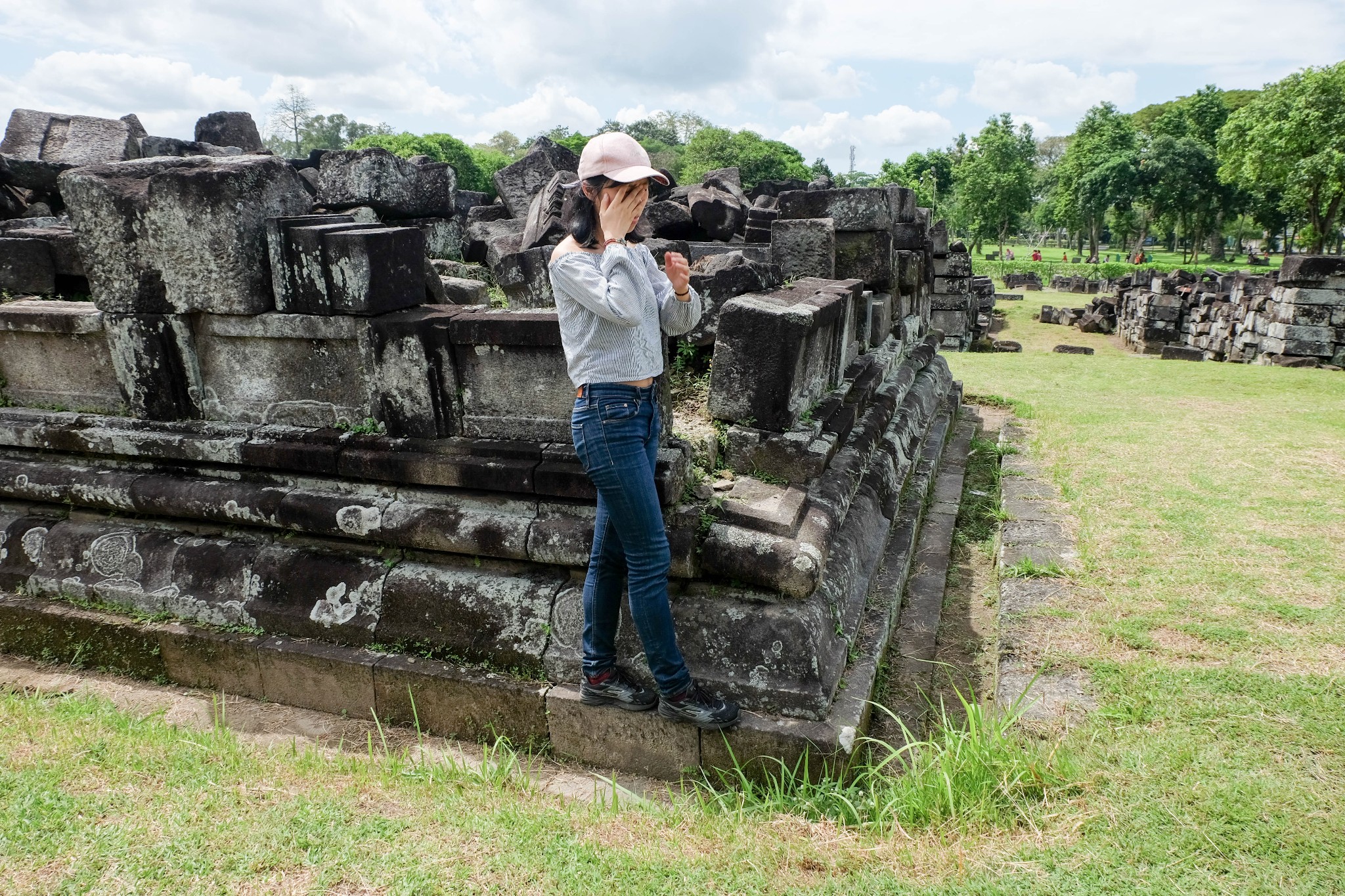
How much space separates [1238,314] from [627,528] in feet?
51.2

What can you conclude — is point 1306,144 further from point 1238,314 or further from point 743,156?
point 743,156

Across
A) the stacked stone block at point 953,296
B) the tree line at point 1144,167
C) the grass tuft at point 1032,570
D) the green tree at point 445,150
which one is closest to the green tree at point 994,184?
the tree line at point 1144,167

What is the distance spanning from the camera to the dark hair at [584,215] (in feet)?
8.03

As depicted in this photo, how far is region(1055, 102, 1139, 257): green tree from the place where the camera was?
45.0 meters

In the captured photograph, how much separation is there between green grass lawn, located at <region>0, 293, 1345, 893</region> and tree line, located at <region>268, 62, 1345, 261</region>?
3254 centimetres

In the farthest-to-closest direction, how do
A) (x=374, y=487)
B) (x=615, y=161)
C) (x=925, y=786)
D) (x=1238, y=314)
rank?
(x=1238, y=314), (x=374, y=487), (x=615, y=161), (x=925, y=786)

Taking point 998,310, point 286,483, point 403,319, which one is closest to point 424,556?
point 286,483

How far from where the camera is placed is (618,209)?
8.00ft

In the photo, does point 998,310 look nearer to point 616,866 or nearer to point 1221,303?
point 1221,303

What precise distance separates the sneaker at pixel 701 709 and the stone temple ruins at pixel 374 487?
0.24 ft

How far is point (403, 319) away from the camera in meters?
3.23

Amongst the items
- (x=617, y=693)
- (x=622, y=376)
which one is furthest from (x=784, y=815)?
(x=622, y=376)

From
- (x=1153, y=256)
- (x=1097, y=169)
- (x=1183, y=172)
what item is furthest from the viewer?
(x=1153, y=256)

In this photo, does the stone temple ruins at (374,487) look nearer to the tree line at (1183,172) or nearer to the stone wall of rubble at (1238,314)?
the stone wall of rubble at (1238,314)
